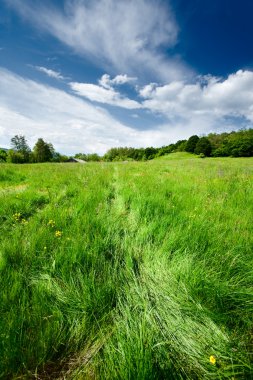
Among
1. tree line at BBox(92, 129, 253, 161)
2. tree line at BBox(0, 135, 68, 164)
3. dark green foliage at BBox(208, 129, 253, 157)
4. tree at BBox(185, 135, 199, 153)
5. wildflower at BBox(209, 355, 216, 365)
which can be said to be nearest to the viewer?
wildflower at BBox(209, 355, 216, 365)

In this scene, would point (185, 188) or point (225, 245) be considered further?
point (185, 188)

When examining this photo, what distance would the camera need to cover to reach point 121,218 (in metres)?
3.76

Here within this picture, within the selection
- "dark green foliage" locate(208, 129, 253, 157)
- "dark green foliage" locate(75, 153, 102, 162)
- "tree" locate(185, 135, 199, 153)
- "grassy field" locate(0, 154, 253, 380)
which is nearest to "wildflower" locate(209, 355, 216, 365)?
"grassy field" locate(0, 154, 253, 380)

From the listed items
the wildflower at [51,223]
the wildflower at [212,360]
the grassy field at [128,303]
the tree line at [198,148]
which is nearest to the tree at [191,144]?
the tree line at [198,148]

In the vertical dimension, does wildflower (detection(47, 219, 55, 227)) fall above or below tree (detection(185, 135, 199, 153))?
below

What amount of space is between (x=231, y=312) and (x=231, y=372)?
55 cm

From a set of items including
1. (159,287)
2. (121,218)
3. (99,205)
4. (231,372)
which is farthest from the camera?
(99,205)

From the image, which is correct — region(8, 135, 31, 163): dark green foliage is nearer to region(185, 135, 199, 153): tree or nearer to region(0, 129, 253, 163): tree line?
region(0, 129, 253, 163): tree line

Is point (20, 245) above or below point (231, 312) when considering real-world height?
above

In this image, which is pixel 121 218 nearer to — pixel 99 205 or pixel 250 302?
pixel 99 205

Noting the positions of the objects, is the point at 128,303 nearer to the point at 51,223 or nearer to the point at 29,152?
the point at 51,223

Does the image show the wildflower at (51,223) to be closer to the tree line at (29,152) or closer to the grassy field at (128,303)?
the grassy field at (128,303)

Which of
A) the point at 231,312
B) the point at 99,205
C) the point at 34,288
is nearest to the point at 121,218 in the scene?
the point at 99,205

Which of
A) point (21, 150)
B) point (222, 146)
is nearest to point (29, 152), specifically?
point (21, 150)
